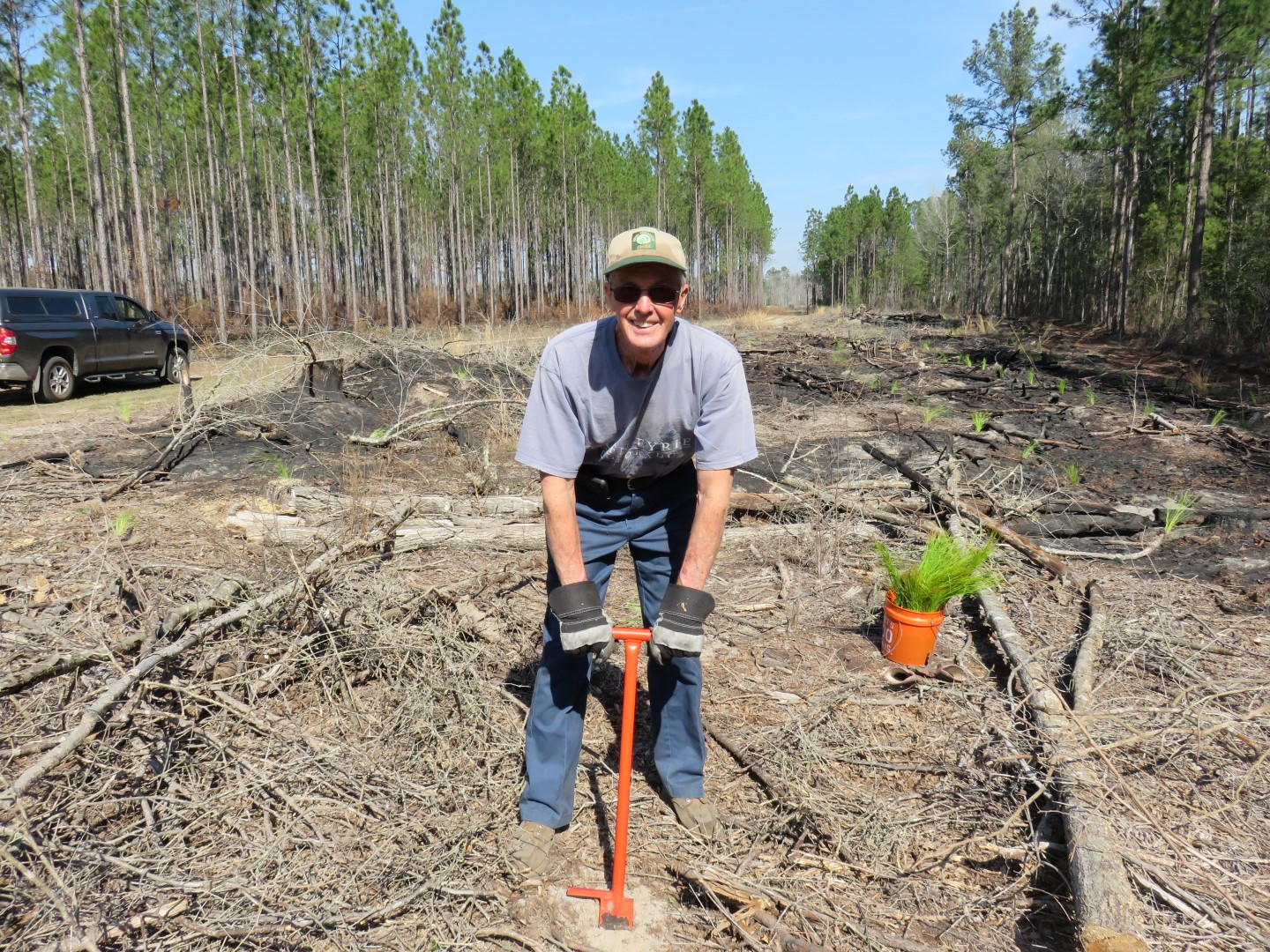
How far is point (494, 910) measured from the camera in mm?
2311

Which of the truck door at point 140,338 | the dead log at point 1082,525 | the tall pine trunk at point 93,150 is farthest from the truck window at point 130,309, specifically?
the dead log at point 1082,525

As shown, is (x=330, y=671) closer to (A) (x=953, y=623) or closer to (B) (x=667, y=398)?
(B) (x=667, y=398)

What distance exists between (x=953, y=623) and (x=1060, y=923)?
2251 millimetres

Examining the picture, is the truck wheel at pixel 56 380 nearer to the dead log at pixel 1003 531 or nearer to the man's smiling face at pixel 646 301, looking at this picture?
the dead log at pixel 1003 531

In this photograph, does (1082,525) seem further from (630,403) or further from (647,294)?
(647,294)

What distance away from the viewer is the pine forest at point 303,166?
22.1m

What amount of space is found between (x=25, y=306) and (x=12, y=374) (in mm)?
1026

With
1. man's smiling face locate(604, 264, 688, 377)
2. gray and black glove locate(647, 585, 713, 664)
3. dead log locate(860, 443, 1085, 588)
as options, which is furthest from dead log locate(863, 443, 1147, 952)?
man's smiling face locate(604, 264, 688, 377)

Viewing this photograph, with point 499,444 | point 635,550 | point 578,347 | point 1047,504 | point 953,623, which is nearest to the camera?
point 578,347

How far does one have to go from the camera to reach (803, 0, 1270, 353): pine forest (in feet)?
61.2

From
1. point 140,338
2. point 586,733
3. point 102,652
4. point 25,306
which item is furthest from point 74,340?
point 586,733

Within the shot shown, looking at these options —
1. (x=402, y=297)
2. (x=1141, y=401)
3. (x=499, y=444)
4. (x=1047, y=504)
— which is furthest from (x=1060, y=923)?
(x=402, y=297)

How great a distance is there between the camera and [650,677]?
2.86 metres

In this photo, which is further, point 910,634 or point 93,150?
point 93,150
